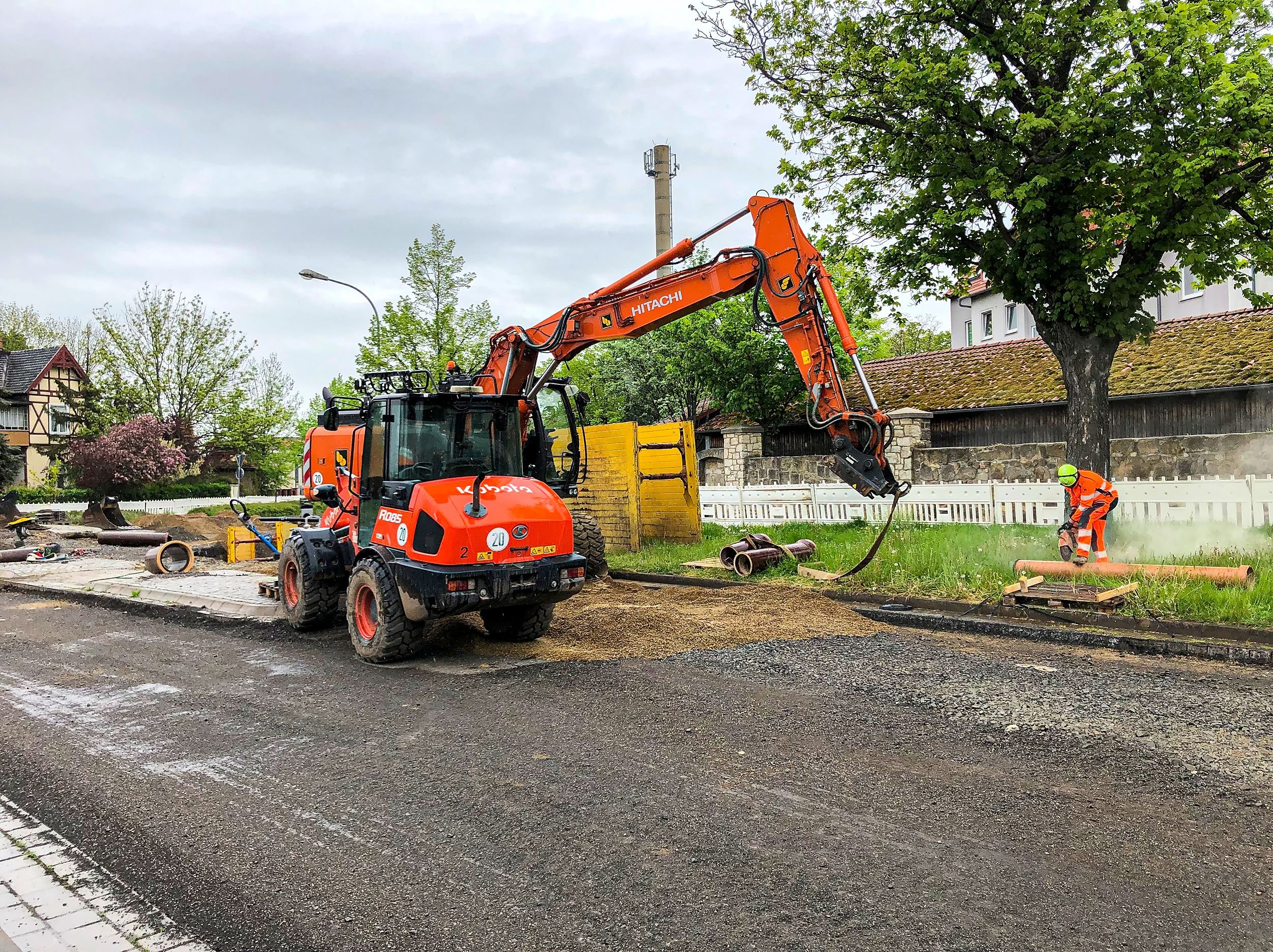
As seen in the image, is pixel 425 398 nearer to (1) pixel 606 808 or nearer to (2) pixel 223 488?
(1) pixel 606 808

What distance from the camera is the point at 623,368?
30.5 metres

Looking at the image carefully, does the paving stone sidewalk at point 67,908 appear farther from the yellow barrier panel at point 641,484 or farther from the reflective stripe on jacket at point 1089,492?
the yellow barrier panel at point 641,484

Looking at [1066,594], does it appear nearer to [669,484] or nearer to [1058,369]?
[669,484]

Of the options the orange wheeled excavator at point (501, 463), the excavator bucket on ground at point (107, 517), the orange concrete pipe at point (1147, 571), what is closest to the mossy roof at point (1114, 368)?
the orange concrete pipe at point (1147, 571)

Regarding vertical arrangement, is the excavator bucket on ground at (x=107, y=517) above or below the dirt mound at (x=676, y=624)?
above

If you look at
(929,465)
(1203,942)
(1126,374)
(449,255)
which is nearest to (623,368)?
(449,255)

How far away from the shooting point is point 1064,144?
38.5 ft

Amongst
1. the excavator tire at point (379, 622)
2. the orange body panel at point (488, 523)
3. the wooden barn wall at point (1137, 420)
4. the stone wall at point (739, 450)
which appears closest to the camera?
the orange body panel at point (488, 523)

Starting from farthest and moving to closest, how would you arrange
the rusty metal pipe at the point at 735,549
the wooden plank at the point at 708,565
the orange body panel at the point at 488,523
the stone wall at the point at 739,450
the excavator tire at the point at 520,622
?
the stone wall at the point at 739,450 → the wooden plank at the point at 708,565 → the rusty metal pipe at the point at 735,549 → the excavator tire at the point at 520,622 → the orange body panel at the point at 488,523

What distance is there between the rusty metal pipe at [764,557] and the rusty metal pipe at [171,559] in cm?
967

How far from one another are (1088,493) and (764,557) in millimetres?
4307

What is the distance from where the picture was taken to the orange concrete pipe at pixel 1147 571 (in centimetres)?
903

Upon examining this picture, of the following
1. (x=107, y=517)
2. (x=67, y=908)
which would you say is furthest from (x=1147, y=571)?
(x=107, y=517)

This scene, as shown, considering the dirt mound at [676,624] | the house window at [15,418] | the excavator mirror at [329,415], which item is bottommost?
the dirt mound at [676,624]
